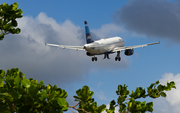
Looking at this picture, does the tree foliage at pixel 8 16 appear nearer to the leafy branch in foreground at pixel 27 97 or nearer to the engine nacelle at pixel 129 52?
the leafy branch in foreground at pixel 27 97

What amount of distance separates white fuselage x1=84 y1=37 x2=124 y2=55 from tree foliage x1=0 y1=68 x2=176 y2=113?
141 ft

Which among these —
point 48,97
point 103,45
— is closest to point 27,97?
point 48,97

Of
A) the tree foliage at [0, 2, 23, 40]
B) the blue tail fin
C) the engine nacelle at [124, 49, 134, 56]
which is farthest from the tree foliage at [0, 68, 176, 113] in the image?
the engine nacelle at [124, 49, 134, 56]

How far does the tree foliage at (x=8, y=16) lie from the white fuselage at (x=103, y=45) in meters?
41.0

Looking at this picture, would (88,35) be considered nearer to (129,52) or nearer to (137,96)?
(129,52)

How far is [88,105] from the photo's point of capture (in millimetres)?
10953

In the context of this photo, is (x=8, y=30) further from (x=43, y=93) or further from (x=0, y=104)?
(x=43, y=93)

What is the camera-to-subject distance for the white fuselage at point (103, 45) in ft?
190

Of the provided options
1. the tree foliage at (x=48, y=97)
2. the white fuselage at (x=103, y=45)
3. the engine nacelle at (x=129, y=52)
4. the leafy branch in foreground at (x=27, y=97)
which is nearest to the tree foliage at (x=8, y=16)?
the tree foliage at (x=48, y=97)

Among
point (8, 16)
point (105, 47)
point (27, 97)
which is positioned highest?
point (105, 47)

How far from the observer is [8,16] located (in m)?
15.6

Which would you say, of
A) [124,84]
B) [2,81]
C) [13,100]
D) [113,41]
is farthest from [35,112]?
[113,41]

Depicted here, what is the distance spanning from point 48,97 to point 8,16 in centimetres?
780

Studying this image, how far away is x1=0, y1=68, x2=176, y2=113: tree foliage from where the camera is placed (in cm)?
877
